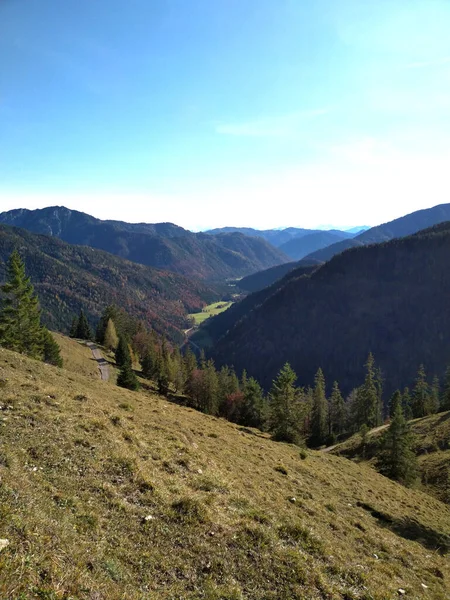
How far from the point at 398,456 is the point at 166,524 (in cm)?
3681

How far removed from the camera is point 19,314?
49.6 metres

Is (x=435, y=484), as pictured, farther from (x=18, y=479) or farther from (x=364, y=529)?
(x=18, y=479)

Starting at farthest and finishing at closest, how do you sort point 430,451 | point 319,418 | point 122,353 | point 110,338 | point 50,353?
point 110,338, point 319,418, point 122,353, point 50,353, point 430,451

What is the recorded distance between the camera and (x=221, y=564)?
9797 mm

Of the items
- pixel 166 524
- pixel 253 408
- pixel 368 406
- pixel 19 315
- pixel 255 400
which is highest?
pixel 19 315

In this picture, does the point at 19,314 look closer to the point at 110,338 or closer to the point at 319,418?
the point at 110,338

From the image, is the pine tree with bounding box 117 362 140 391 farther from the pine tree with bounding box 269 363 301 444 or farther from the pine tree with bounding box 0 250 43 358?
the pine tree with bounding box 269 363 301 444

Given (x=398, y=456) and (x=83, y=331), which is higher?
(x=83, y=331)

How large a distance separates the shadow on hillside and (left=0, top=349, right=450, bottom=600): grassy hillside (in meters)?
0.11

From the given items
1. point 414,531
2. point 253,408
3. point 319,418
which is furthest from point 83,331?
point 414,531

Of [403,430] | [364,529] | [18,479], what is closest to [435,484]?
[403,430]

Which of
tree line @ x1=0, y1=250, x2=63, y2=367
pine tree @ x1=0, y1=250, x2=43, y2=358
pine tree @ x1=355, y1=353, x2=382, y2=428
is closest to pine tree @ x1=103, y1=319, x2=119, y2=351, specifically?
tree line @ x1=0, y1=250, x2=63, y2=367

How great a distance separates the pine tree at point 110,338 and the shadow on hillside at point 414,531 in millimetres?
94656

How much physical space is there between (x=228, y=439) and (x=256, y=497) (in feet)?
32.5
